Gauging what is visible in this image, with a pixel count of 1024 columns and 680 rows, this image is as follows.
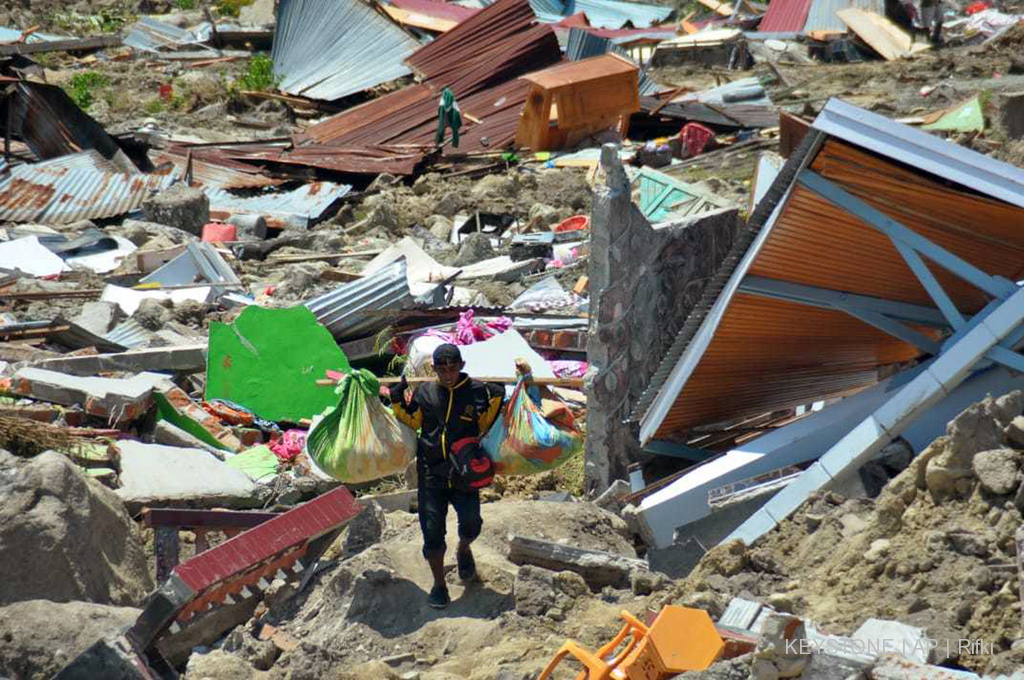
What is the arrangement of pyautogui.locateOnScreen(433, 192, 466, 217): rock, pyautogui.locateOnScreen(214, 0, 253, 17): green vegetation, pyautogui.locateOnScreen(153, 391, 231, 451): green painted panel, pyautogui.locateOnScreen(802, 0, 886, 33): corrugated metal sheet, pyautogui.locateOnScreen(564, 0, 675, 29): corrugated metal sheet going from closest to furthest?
pyautogui.locateOnScreen(153, 391, 231, 451): green painted panel, pyautogui.locateOnScreen(433, 192, 466, 217): rock, pyautogui.locateOnScreen(802, 0, 886, 33): corrugated metal sheet, pyautogui.locateOnScreen(564, 0, 675, 29): corrugated metal sheet, pyautogui.locateOnScreen(214, 0, 253, 17): green vegetation

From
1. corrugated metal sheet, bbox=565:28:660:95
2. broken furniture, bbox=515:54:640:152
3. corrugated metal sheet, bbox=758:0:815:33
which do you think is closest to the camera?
broken furniture, bbox=515:54:640:152

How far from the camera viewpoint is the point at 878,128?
6.27m

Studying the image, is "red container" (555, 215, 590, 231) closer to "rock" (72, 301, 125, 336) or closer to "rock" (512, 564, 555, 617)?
"rock" (72, 301, 125, 336)

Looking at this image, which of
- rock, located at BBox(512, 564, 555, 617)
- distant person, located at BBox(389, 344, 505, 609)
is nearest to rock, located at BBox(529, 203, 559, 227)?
distant person, located at BBox(389, 344, 505, 609)

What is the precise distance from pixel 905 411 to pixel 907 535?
35.9 inches

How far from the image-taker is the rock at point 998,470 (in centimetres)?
525

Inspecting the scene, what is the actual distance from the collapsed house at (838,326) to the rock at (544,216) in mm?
7310

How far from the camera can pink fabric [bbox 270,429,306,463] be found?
8.99m

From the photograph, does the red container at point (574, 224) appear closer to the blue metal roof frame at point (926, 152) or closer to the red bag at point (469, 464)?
the blue metal roof frame at point (926, 152)

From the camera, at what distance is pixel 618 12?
1198 inches

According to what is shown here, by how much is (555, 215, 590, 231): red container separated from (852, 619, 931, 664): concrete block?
9.81 meters

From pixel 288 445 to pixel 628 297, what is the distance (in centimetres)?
286

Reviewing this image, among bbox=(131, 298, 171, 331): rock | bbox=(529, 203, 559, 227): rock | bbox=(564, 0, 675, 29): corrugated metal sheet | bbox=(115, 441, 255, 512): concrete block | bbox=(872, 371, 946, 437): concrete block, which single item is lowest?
bbox=(564, 0, 675, 29): corrugated metal sheet

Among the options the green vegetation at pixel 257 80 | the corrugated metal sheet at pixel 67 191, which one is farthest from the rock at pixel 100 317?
the green vegetation at pixel 257 80
